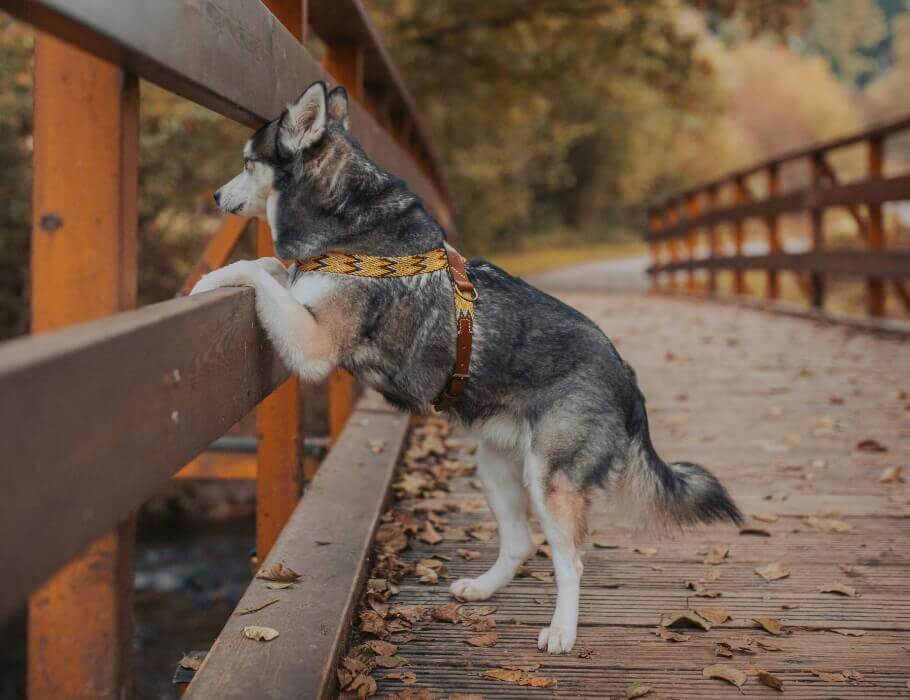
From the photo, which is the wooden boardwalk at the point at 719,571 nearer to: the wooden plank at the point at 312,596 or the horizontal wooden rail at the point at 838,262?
the wooden plank at the point at 312,596

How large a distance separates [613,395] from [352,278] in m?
0.83

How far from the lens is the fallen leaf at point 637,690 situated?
223 cm

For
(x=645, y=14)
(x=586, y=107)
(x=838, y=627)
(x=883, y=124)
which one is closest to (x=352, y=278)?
(x=838, y=627)

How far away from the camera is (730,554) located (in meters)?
3.24

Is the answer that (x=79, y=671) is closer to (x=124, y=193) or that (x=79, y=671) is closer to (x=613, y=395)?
(x=124, y=193)

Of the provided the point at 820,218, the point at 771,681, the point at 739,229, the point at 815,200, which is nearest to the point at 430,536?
the point at 771,681

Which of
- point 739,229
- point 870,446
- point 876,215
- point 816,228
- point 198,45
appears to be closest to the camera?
point 198,45

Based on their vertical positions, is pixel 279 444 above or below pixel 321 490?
above

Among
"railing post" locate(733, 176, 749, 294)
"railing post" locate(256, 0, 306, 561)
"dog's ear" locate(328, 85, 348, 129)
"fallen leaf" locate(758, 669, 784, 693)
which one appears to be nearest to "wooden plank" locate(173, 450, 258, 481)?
"railing post" locate(256, 0, 306, 561)

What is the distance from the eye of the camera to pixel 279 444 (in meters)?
3.31

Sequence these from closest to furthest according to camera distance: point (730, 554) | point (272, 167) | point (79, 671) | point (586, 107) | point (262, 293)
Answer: point (79, 671) < point (262, 293) < point (272, 167) < point (730, 554) < point (586, 107)

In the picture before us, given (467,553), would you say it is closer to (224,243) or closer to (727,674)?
(727,674)

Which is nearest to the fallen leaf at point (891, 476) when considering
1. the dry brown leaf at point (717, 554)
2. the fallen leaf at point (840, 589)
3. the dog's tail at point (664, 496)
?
the dry brown leaf at point (717, 554)

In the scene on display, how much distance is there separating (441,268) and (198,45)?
114 centimetres
